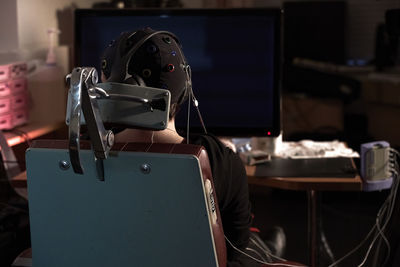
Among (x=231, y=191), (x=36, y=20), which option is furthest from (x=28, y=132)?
(x=231, y=191)

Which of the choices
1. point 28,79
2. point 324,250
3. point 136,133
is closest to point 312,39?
point 324,250

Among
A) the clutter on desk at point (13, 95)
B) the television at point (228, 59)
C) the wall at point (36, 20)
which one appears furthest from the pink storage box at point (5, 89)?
the television at point (228, 59)

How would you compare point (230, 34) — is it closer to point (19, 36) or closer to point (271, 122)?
point (271, 122)

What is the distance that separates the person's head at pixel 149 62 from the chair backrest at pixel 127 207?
0.70 ft

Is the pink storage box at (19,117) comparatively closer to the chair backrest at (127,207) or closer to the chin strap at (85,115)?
the chair backrest at (127,207)

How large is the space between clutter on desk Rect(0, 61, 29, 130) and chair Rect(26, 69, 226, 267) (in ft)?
5.19

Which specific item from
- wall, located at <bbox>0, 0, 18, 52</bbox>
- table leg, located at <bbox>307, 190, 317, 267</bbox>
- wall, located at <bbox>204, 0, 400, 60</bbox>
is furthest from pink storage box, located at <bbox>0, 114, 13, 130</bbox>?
wall, located at <bbox>204, 0, 400, 60</bbox>

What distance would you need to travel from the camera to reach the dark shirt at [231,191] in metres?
1.46

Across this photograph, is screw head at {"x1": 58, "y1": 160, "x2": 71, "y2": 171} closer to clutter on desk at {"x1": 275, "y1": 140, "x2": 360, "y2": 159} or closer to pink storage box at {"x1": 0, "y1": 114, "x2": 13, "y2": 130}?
clutter on desk at {"x1": 275, "y1": 140, "x2": 360, "y2": 159}

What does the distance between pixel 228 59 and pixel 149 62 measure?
0.92 m

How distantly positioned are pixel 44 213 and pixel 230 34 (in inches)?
46.2

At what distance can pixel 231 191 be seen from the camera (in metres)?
1.49

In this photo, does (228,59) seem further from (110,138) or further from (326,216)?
(326,216)

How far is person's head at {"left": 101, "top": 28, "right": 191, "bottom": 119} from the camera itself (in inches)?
52.4
